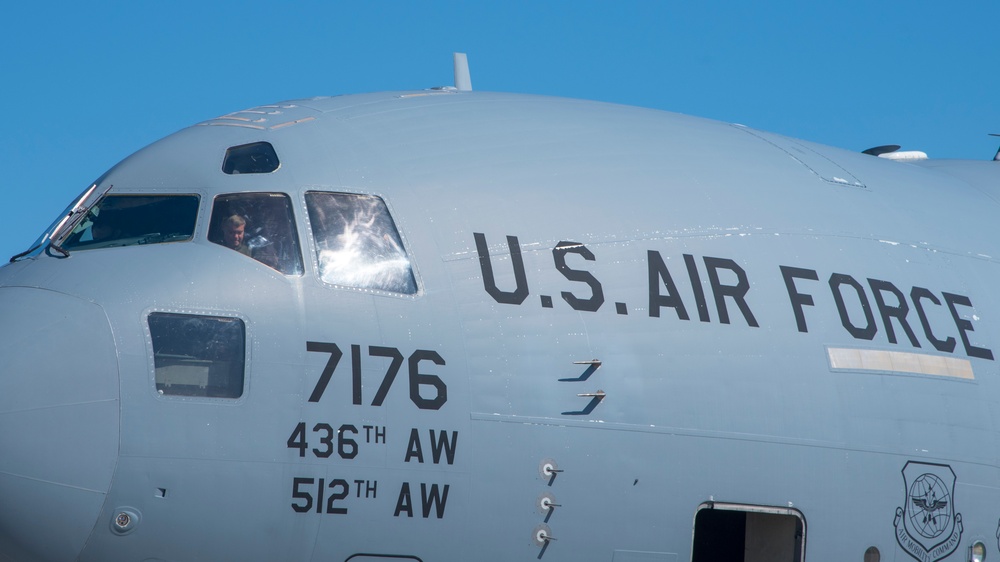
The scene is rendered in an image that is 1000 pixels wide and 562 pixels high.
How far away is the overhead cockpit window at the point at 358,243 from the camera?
325 inches

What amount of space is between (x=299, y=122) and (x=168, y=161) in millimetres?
1073

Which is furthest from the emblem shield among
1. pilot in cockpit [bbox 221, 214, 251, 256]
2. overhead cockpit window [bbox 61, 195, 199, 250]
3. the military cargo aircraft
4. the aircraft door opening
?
overhead cockpit window [bbox 61, 195, 199, 250]

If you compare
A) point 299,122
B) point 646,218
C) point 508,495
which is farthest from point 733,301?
point 299,122

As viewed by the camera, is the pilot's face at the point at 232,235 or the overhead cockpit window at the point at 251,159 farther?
the overhead cockpit window at the point at 251,159

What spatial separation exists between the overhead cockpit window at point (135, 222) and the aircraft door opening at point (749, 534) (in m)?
4.45

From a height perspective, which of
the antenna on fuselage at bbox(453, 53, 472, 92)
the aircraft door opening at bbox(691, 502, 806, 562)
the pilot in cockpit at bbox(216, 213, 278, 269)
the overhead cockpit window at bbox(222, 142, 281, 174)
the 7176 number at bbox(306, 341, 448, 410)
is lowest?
the aircraft door opening at bbox(691, 502, 806, 562)

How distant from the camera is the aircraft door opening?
29.4 ft

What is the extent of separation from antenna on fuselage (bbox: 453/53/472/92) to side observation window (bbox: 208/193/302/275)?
426 cm

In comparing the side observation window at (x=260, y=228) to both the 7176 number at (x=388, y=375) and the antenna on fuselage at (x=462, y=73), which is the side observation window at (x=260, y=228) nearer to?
the 7176 number at (x=388, y=375)

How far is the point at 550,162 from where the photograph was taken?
9.30 metres

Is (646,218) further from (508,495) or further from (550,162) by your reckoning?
(508,495)

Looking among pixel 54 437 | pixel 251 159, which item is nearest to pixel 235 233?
pixel 251 159

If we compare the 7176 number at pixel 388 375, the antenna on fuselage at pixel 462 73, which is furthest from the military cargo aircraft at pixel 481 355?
the antenna on fuselage at pixel 462 73

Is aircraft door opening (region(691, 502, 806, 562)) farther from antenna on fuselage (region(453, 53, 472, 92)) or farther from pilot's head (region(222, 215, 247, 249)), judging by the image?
antenna on fuselage (region(453, 53, 472, 92))
